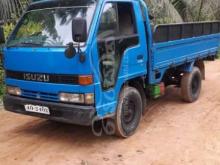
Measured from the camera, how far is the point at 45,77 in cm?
532

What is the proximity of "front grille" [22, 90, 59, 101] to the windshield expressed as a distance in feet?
2.35

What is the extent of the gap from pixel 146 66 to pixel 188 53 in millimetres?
1860

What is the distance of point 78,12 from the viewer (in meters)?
5.38

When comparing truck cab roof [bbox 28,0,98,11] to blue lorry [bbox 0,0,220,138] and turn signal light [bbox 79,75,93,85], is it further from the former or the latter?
turn signal light [bbox 79,75,93,85]

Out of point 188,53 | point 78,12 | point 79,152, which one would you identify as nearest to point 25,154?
point 79,152

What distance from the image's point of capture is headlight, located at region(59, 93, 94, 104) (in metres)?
5.09

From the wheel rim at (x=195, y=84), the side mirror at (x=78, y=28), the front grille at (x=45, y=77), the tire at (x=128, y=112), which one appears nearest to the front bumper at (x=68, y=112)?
the front grille at (x=45, y=77)

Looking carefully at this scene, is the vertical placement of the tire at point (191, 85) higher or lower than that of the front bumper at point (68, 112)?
lower

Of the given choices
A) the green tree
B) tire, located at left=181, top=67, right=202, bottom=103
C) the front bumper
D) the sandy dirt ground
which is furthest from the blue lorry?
the green tree

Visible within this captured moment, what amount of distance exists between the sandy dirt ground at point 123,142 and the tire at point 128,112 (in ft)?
0.51

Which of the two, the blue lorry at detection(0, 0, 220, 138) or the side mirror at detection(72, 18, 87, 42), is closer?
the side mirror at detection(72, 18, 87, 42)

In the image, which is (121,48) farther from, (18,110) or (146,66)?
(18,110)

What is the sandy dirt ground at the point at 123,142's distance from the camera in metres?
5.13

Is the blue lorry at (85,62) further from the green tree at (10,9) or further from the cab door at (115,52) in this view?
the green tree at (10,9)
